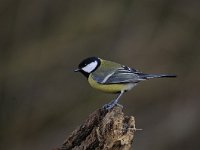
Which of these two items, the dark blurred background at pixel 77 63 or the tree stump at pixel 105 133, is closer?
the tree stump at pixel 105 133

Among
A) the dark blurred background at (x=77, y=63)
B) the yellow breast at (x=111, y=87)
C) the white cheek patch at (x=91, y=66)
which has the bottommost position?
the dark blurred background at (x=77, y=63)

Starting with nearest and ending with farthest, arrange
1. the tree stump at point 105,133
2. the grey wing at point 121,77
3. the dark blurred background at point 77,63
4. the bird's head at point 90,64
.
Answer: the tree stump at point 105,133, the grey wing at point 121,77, the bird's head at point 90,64, the dark blurred background at point 77,63

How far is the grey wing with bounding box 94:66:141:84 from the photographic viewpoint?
5223mm

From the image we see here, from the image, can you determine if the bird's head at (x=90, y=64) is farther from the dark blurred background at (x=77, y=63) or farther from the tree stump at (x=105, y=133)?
the dark blurred background at (x=77, y=63)

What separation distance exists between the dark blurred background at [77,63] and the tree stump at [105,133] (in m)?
3.55

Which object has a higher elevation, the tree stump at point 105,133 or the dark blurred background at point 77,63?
the tree stump at point 105,133

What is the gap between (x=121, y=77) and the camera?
5.25 m

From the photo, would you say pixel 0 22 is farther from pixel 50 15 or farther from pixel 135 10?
pixel 135 10

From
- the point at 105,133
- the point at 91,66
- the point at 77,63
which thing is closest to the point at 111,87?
the point at 91,66

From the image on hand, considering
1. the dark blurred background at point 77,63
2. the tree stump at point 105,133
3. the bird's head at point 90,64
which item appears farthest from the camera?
the dark blurred background at point 77,63

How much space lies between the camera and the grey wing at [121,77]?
5.22 meters

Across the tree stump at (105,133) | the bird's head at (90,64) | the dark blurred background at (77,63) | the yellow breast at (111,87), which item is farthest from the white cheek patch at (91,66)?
the dark blurred background at (77,63)

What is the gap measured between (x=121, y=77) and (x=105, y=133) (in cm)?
94

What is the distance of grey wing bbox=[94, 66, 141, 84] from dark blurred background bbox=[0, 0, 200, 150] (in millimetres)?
2883
